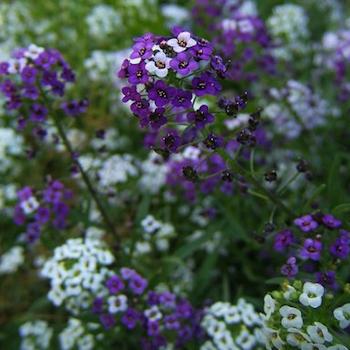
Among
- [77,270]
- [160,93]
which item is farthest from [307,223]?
[77,270]

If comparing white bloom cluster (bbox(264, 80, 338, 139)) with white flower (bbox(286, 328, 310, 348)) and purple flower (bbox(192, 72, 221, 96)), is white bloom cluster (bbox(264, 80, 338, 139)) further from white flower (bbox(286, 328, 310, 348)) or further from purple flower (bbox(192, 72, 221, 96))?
white flower (bbox(286, 328, 310, 348))

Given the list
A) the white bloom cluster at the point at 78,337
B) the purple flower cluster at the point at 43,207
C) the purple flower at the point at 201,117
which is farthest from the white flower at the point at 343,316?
the purple flower cluster at the point at 43,207

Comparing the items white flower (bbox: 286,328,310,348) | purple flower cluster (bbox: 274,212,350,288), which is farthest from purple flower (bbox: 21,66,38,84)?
white flower (bbox: 286,328,310,348)

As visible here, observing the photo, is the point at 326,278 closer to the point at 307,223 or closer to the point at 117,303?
the point at 307,223

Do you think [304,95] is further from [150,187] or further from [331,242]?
[331,242]

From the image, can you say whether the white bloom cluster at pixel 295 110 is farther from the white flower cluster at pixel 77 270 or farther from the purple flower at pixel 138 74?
the purple flower at pixel 138 74

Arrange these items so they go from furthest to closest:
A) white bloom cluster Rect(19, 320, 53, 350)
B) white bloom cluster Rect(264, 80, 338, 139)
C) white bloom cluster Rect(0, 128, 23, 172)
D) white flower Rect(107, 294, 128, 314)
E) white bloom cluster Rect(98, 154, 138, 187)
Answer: white bloom cluster Rect(0, 128, 23, 172)
white bloom cluster Rect(264, 80, 338, 139)
white bloom cluster Rect(98, 154, 138, 187)
white bloom cluster Rect(19, 320, 53, 350)
white flower Rect(107, 294, 128, 314)
